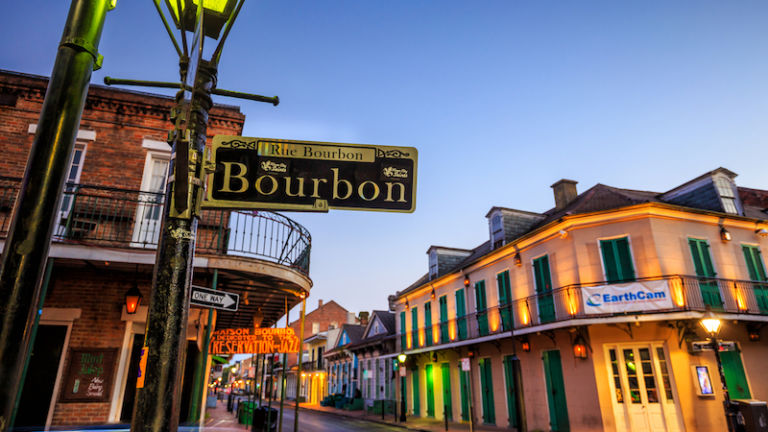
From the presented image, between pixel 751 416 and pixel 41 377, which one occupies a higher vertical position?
pixel 41 377

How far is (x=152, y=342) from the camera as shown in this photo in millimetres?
1997

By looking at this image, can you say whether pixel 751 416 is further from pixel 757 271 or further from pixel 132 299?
pixel 132 299

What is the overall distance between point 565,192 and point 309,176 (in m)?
19.0

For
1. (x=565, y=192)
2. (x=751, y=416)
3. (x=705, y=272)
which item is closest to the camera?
(x=751, y=416)

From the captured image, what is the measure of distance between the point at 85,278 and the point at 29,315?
7963 millimetres

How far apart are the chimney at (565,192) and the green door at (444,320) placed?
24.9ft

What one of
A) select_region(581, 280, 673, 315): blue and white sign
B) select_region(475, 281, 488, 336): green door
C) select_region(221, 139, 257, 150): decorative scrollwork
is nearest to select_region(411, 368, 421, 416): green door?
select_region(475, 281, 488, 336): green door

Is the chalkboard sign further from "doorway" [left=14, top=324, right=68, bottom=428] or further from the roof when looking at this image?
the roof

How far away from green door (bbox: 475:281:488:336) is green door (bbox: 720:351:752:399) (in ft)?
26.7

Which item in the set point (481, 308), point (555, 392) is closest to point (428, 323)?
point (481, 308)

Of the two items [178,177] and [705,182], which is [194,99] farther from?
[705,182]

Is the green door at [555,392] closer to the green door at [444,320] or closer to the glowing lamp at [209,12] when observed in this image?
the green door at [444,320]

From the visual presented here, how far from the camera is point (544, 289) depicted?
16.0m

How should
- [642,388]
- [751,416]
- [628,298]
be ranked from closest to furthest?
[751,416] < [642,388] < [628,298]
